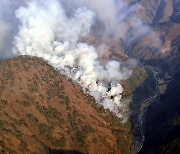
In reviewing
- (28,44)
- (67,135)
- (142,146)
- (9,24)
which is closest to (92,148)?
(67,135)

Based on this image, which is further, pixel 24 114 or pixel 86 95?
pixel 86 95

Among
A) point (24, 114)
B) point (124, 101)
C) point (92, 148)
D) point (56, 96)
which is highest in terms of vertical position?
point (124, 101)

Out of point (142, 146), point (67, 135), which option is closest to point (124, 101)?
point (142, 146)

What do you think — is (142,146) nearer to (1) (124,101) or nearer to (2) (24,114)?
(1) (124,101)

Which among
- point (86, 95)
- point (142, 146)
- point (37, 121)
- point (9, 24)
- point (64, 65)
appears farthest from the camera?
point (9, 24)

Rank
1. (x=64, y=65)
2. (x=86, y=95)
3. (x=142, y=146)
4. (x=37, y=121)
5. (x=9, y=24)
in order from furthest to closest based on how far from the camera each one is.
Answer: (x=9, y=24)
(x=64, y=65)
(x=86, y=95)
(x=142, y=146)
(x=37, y=121)

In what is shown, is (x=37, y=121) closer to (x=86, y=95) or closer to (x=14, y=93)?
(x=14, y=93)

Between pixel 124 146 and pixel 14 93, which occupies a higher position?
pixel 14 93
